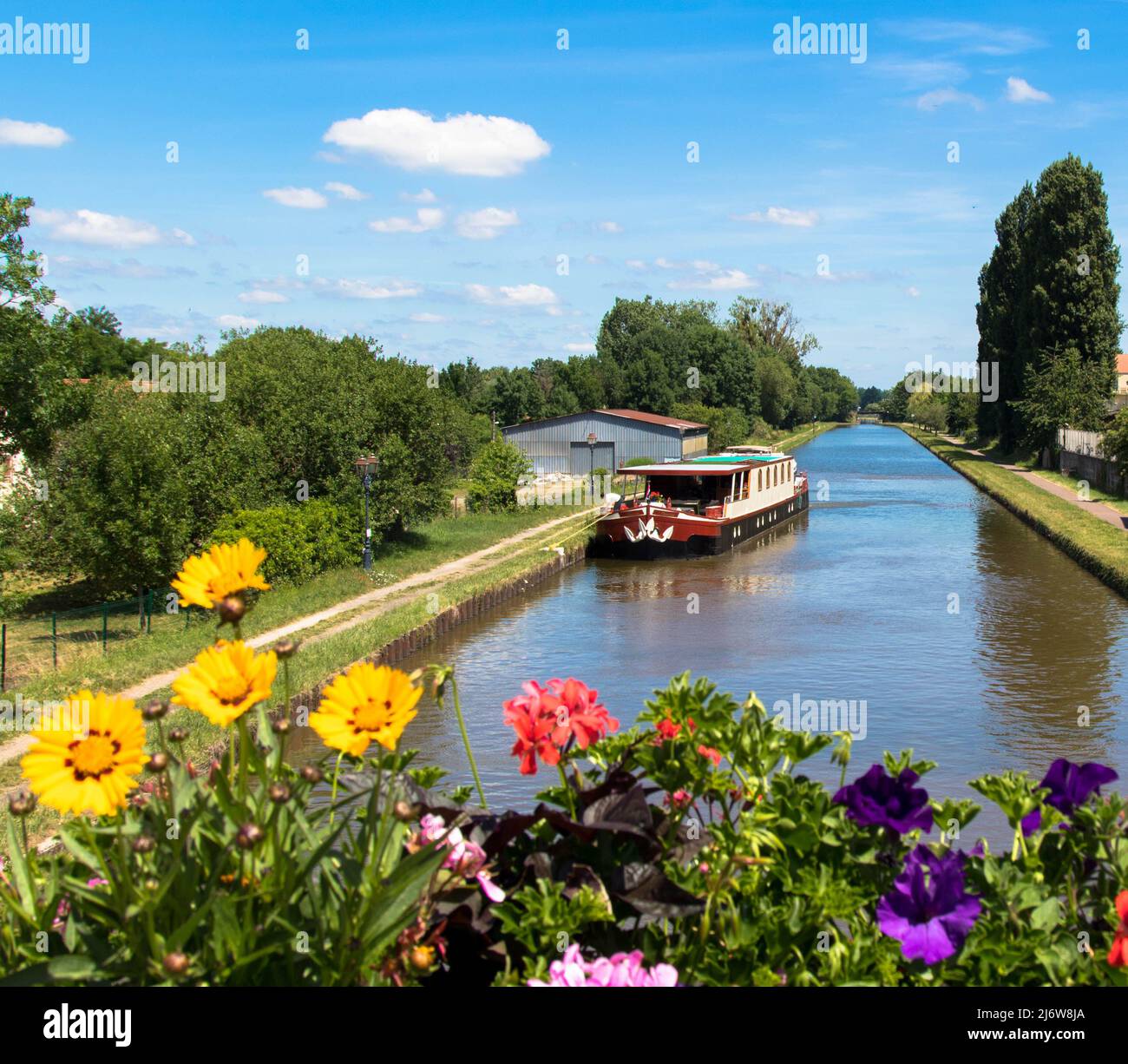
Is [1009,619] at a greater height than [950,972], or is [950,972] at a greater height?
[950,972]

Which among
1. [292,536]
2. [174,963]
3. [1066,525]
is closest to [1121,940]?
[174,963]

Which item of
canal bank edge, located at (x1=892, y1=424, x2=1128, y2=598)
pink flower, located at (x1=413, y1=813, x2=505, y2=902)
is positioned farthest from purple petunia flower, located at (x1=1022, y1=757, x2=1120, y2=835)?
canal bank edge, located at (x1=892, y1=424, x2=1128, y2=598)

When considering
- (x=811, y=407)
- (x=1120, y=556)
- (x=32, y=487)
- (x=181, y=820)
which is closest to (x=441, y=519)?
(x=32, y=487)

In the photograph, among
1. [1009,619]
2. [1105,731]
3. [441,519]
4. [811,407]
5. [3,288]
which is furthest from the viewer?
[811,407]

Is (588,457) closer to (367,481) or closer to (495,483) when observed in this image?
(495,483)

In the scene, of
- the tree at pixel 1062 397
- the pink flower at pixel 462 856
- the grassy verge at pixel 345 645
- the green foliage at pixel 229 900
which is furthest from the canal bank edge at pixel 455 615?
the tree at pixel 1062 397

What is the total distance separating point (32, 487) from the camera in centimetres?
2912

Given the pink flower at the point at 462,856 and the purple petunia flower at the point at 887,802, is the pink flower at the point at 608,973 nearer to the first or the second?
the pink flower at the point at 462,856

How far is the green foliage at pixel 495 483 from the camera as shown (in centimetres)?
4294

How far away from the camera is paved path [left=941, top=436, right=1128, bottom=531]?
36438mm

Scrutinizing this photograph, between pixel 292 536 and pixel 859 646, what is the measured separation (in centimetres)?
1202
